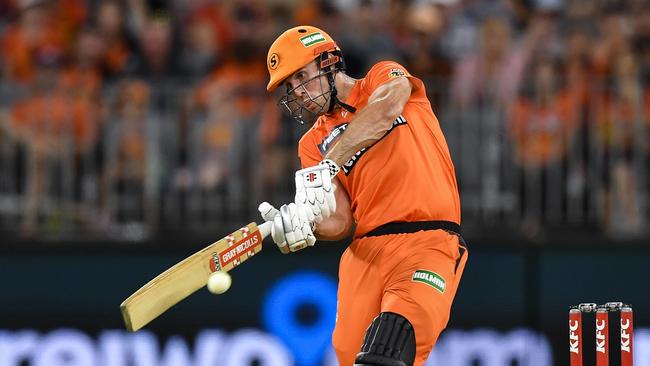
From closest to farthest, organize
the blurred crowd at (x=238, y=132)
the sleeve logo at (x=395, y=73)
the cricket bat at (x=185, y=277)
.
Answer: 1. the cricket bat at (x=185, y=277)
2. the sleeve logo at (x=395, y=73)
3. the blurred crowd at (x=238, y=132)

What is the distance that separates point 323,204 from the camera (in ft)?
23.9

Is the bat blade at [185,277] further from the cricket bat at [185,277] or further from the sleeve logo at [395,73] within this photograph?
the sleeve logo at [395,73]

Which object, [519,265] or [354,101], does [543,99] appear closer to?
[519,265]

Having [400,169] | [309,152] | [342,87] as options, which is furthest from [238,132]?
[400,169]

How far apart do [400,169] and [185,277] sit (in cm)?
146

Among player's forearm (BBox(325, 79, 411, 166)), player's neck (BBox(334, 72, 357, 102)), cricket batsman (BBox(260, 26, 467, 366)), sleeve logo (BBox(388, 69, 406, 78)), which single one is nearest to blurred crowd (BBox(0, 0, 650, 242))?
cricket batsman (BBox(260, 26, 467, 366))

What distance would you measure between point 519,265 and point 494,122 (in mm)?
1399

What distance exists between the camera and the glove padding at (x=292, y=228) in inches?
287

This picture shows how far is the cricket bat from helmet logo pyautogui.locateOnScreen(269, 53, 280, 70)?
983 millimetres

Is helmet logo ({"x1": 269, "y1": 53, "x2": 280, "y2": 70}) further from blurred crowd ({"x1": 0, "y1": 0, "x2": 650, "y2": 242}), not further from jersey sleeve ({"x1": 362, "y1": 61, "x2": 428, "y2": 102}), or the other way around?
blurred crowd ({"x1": 0, "y1": 0, "x2": 650, "y2": 242})

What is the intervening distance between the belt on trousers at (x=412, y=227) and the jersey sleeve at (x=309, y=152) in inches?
27.7

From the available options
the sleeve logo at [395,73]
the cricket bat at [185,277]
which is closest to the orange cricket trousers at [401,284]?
the cricket bat at [185,277]

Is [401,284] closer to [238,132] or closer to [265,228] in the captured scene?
[265,228]

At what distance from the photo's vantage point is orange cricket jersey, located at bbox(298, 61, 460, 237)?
7.66 metres
